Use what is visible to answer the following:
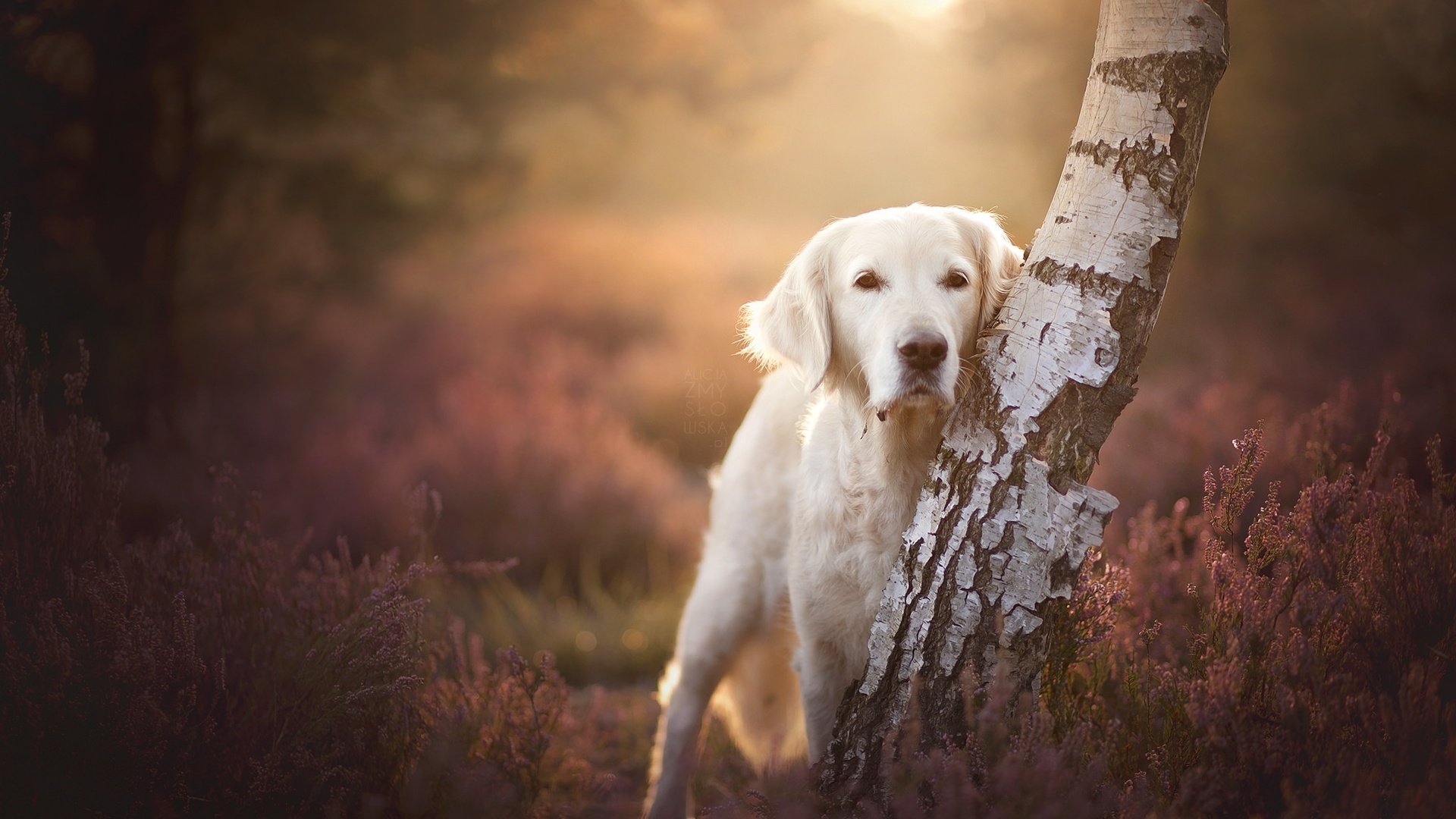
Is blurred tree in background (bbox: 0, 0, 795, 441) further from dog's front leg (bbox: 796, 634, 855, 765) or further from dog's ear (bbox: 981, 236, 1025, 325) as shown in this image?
dog's front leg (bbox: 796, 634, 855, 765)

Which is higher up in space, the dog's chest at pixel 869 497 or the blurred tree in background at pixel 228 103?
the blurred tree in background at pixel 228 103

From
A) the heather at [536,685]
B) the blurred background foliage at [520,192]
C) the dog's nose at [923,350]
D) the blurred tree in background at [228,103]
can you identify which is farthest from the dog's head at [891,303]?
the blurred tree in background at [228,103]

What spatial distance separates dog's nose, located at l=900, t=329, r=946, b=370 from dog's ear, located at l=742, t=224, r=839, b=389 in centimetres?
36

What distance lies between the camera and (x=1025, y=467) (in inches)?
61.7

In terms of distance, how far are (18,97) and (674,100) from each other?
3609mm

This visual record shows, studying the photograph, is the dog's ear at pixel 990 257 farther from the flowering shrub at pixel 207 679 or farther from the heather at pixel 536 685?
the flowering shrub at pixel 207 679

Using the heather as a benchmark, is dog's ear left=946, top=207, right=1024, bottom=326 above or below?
above

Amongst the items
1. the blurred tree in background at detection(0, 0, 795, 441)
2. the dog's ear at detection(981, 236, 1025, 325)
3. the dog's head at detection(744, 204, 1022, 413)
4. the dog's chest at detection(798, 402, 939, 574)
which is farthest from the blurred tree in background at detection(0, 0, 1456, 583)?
the dog's chest at detection(798, 402, 939, 574)

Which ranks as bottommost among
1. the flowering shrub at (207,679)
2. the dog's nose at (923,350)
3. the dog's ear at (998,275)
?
the flowering shrub at (207,679)

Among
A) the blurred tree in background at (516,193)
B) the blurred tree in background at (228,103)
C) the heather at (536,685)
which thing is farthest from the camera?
the blurred tree in background at (516,193)

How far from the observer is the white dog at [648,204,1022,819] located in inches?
72.0

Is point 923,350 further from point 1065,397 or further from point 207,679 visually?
point 207,679

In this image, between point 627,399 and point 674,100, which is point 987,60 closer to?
point 674,100

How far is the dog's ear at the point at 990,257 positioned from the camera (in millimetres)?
1897
